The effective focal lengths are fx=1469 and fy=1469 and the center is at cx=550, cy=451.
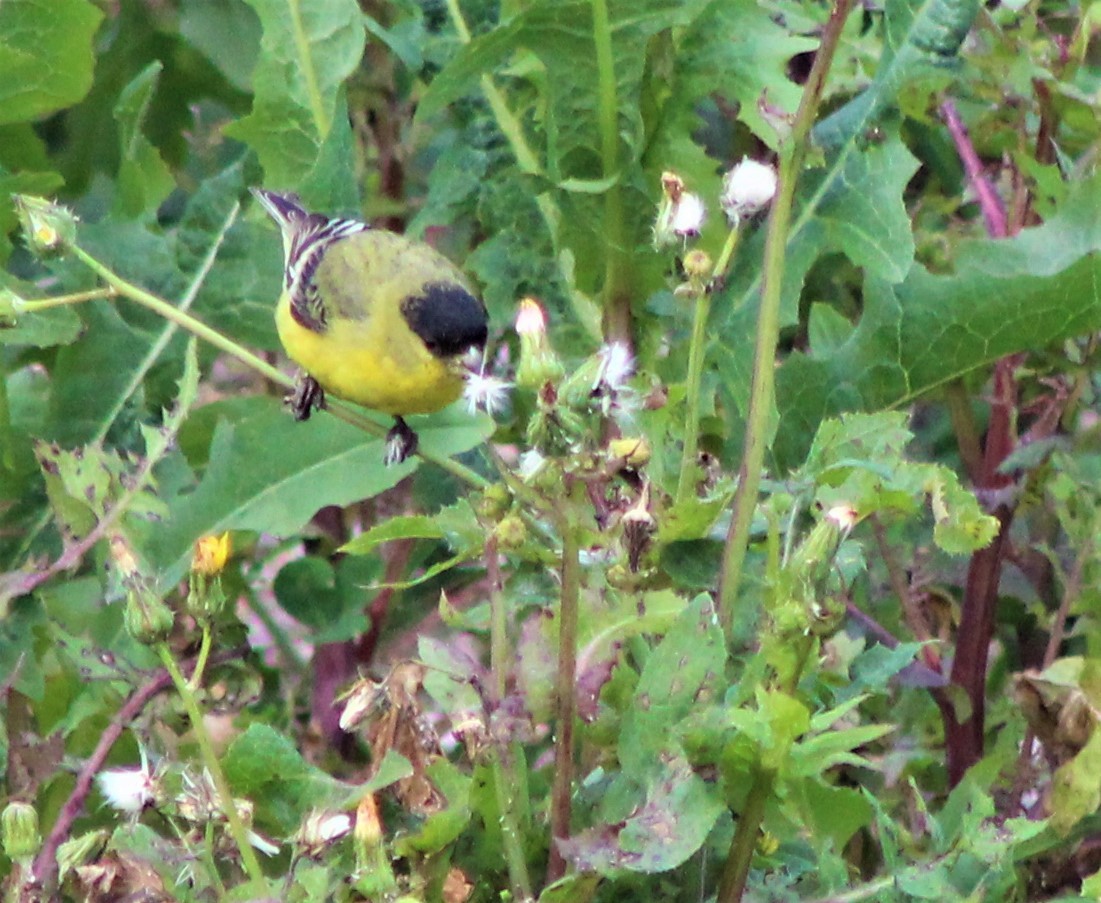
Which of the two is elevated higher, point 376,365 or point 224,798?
point 224,798

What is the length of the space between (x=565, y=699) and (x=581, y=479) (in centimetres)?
13

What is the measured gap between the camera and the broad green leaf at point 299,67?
4.92 ft

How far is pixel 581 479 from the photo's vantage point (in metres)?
0.84

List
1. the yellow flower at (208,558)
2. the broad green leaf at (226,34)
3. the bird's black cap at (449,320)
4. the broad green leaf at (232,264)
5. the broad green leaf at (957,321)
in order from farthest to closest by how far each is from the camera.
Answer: the broad green leaf at (226,34) → the broad green leaf at (232,264) → the bird's black cap at (449,320) → the broad green leaf at (957,321) → the yellow flower at (208,558)

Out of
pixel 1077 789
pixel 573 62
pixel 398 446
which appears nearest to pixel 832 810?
pixel 1077 789

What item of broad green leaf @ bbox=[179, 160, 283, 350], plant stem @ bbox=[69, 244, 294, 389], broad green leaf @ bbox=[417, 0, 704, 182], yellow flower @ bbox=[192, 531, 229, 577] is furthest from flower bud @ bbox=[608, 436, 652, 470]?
broad green leaf @ bbox=[179, 160, 283, 350]

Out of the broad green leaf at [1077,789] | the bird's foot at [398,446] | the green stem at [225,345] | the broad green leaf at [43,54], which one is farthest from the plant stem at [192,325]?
the broad green leaf at [1077,789]

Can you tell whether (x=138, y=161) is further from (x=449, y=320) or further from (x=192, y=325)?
(x=192, y=325)

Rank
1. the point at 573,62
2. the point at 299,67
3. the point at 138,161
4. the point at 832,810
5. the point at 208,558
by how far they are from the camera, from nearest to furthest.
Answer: the point at 208,558
the point at 832,810
the point at 573,62
the point at 299,67
the point at 138,161

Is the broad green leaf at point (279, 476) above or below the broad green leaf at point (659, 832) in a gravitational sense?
below

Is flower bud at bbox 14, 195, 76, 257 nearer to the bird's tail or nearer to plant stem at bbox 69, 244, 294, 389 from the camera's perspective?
plant stem at bbox 69, 244, 294, 389

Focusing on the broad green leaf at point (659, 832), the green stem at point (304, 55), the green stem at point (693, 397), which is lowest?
the broad green leaf at point (659, 832)

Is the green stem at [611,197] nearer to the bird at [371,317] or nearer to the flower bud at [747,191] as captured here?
the bird at [371,317]

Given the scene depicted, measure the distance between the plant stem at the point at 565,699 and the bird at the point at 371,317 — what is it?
579 millimetres
